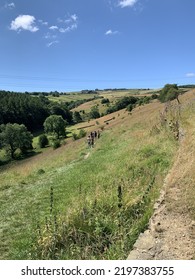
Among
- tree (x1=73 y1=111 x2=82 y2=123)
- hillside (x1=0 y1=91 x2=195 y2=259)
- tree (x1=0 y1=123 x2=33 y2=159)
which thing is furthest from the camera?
tree (x1=73 y1=111 x2=82 y2=123)

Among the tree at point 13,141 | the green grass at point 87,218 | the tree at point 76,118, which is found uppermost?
the green grass at point 87,218

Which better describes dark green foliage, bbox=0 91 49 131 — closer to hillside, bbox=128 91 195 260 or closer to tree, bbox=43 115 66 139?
tree, bbox=43 115 66 139

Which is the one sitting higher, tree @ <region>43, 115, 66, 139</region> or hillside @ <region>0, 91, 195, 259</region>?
hillside @ <region>0, 91, 195, 259</region>

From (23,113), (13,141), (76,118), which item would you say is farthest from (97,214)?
(76,118)

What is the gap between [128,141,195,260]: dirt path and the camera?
5637 mm

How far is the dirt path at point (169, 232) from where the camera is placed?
222 inches

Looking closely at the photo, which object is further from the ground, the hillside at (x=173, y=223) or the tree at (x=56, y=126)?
the hillside at (x=173, y=223)

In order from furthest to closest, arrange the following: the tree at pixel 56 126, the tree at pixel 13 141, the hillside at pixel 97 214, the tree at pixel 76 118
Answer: the tree at pixel 76 118
the tree at pixel 56 126
the tree at pixel 13 141
the hillside at pixel 97 214

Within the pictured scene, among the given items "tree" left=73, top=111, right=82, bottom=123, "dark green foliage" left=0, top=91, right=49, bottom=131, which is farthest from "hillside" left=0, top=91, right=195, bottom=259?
"tree" left=73, top=111, right=82, bottom=123

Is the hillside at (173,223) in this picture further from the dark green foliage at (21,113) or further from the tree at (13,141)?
the dark green foliage at (21,113)

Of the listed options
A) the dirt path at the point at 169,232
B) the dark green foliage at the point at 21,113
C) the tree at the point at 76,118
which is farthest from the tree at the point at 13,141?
the dirt path at the point at 169,232

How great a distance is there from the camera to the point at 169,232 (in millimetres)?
6219

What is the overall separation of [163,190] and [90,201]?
1717 millimetres
